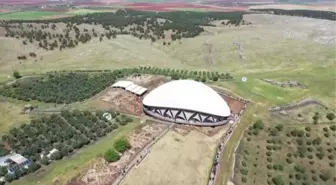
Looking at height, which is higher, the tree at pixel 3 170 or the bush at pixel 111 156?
the bush at pixel 111 156

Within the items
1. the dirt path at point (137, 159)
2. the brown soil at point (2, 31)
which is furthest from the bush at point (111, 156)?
the brown soil at point (2, 31)

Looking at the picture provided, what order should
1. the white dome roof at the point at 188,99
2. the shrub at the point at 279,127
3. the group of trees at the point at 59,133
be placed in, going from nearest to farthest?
the group of trees at the point at 59,133 < the white dome roof at the point at 188,99 < the shrub at the point at 279,127

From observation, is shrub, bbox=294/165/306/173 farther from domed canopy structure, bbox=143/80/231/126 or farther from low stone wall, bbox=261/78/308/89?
low stone wall, bbox=261/78/308/89

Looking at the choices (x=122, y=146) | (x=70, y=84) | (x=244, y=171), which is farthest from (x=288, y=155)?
(x=70, y=84)

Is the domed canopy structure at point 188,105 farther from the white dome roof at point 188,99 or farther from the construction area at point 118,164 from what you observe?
the construction area at point 118,164

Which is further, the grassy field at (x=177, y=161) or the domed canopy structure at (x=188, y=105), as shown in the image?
the domed canopy structure at (x=188, y=105)

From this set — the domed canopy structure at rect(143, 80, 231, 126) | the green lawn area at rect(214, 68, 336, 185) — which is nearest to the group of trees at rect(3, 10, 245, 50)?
the green lawn area at rect(214, 68, 336, 185)

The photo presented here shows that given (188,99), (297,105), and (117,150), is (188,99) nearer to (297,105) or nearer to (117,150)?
(117,150)
